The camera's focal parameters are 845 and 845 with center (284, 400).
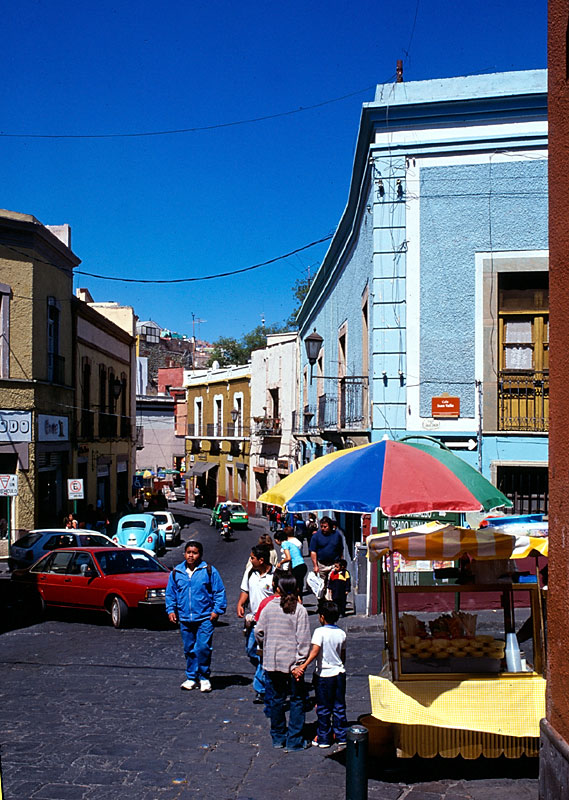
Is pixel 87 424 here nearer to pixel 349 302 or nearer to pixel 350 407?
pixel 349 302

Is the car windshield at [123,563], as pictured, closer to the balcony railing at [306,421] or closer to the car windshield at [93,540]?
the car windshield at [93,540]

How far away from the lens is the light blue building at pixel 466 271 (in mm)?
15023

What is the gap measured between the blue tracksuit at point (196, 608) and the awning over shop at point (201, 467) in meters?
43.1

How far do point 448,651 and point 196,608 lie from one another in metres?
3.36

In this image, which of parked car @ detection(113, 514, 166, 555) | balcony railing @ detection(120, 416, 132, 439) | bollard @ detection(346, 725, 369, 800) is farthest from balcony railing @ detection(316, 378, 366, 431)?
balcony railing @ detection(120, 416, 132, 439)

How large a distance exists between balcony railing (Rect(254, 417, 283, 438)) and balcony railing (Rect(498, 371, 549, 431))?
2619 cm

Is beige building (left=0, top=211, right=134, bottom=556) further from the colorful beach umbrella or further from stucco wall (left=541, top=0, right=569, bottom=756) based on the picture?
stucco wall (left=541, top=0, right=569, bottom=756)

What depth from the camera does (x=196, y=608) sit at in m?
9.45

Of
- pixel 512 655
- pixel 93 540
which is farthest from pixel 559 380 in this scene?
pixel 93 540

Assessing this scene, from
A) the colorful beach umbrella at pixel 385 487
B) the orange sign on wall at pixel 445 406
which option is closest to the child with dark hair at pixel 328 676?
the colorful beach umbrella at pixel 385 487

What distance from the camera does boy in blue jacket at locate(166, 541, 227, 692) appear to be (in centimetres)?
944

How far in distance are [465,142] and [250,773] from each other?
11708 millimetres

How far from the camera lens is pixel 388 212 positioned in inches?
605

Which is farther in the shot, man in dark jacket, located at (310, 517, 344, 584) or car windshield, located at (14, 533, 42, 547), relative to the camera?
car windshield, located at (14, 533, 42, 547)
